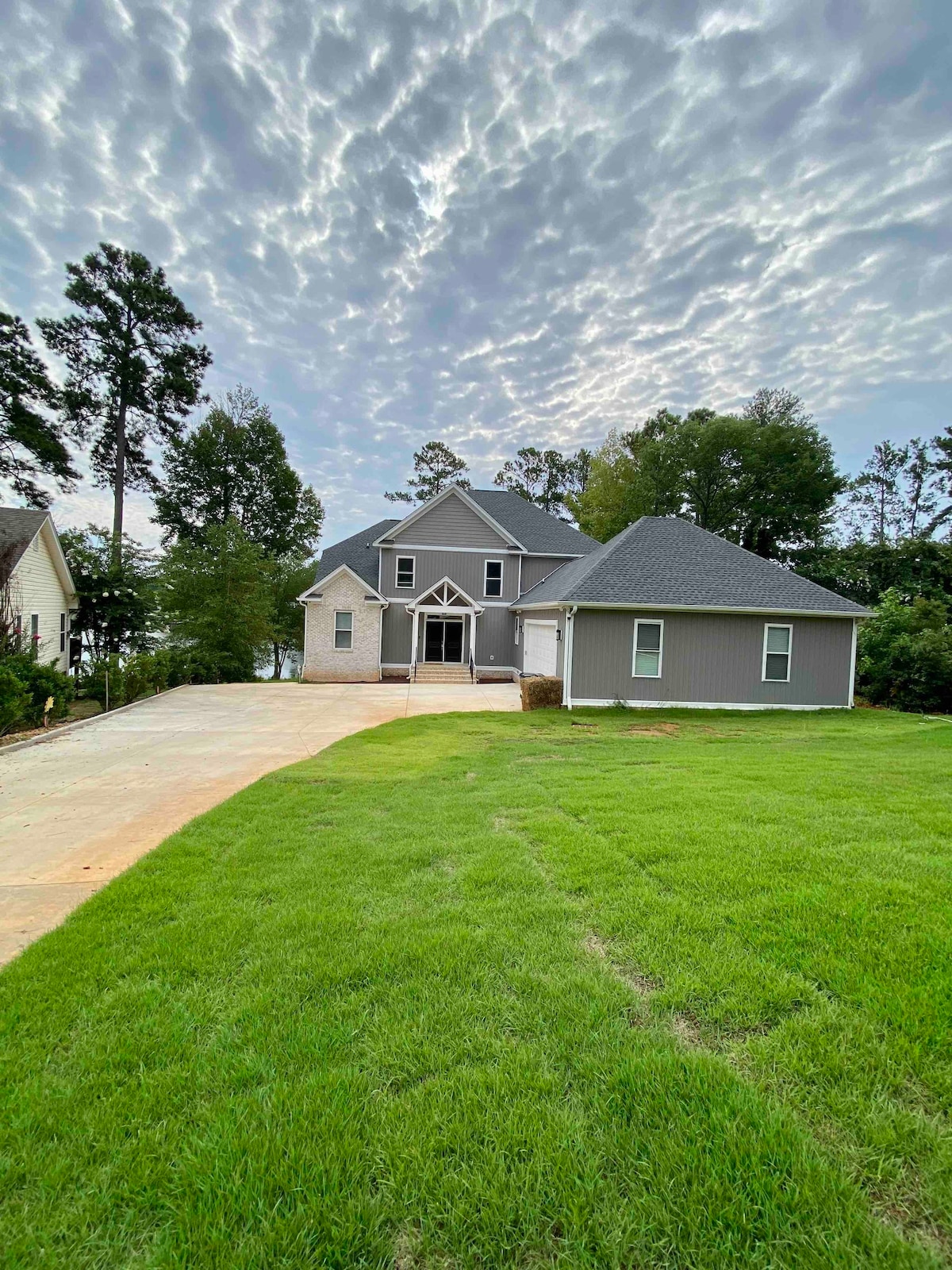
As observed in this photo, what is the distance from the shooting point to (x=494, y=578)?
2128cm

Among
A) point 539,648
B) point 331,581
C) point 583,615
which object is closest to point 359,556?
point 331,581

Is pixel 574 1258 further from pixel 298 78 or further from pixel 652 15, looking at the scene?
pixel 298 78

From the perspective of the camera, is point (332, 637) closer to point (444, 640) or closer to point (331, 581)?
point (331, 581)

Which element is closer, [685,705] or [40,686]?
[40,686]

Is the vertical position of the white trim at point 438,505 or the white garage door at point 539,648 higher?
the white trim at point 438,505

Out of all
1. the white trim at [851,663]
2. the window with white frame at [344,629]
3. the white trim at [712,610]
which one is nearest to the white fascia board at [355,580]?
the window with white frame at [344,629]

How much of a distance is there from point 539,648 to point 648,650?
4080 mm

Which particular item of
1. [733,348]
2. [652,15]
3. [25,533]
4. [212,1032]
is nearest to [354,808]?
[212,1032]

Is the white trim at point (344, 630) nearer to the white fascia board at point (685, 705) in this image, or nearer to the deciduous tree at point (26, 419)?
the white fascia board at point (685, 705)

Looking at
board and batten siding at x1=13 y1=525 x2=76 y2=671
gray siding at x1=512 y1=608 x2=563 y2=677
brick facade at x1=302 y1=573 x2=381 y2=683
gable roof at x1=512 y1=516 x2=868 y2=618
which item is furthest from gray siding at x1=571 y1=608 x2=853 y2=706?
board and batten siding at x1=13 y1=525 x2=76 y2=671

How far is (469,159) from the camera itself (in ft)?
43.7

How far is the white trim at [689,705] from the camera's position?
13438mm

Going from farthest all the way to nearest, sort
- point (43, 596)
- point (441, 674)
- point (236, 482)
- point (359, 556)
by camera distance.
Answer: point (236, 482) < point (359, 556) < point (441, 674) < point (43, 596)

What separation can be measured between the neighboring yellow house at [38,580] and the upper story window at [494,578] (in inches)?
574
